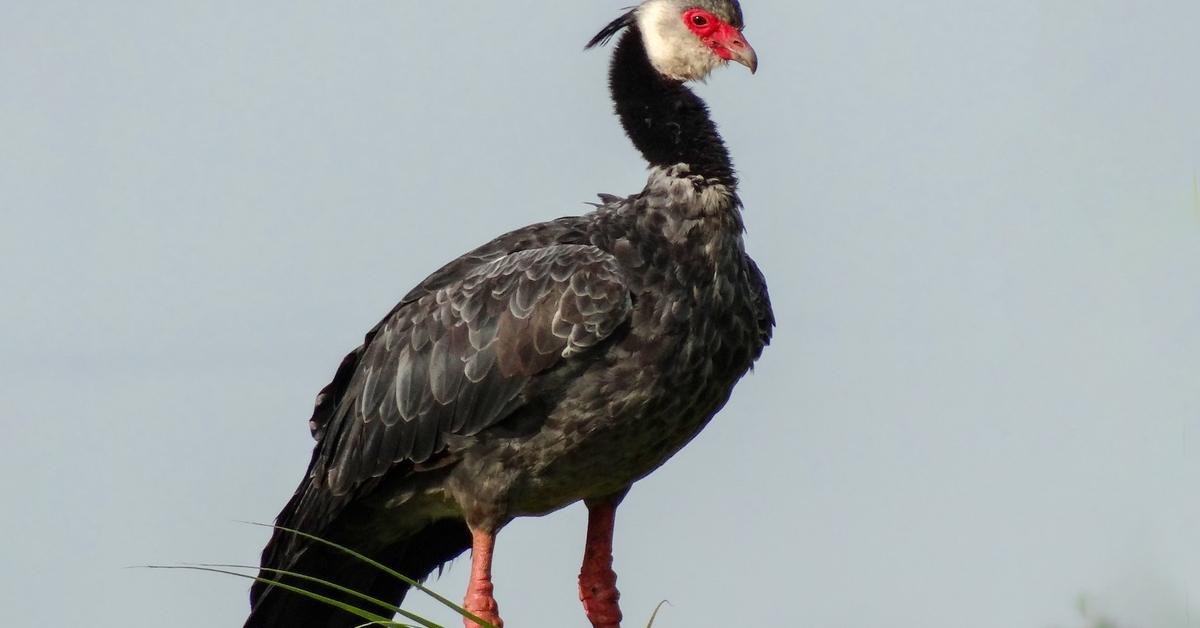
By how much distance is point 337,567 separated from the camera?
5.32m

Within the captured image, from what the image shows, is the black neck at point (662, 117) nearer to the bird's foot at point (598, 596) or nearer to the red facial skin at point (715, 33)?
the red facial skin at point (715, 33)

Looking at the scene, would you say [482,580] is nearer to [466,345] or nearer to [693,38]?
[466,345]

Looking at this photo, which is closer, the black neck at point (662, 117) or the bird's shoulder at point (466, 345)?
the bird's shoulder at point (466, 345)

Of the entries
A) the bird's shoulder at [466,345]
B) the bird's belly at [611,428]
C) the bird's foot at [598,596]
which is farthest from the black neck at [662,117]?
the bird's foot at [598,596]

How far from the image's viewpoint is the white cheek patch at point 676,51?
520 cm

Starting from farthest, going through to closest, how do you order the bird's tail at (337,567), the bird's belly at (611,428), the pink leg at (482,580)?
1. the bird's tail at (337,567)
2. the pink leg at (482,580)
3. the bird's belly at (611,428)

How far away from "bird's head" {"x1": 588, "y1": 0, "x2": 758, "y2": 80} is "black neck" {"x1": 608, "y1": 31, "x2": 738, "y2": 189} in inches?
1.7

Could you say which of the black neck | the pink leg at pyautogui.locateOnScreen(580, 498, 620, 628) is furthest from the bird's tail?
the black neck

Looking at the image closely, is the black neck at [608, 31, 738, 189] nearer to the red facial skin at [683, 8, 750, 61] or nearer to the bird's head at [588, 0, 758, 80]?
the bird's head at [588, 0, 758, 80]

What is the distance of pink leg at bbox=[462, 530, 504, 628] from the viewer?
4.95 meters

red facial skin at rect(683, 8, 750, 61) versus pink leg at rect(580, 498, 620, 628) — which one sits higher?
red facial skin at rect(683, 8, 750, 61)

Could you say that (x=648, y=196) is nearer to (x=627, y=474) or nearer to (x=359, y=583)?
(x=627, y=474)

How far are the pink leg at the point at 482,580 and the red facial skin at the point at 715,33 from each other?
1751 millimetres

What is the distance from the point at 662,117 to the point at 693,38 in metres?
0.29
